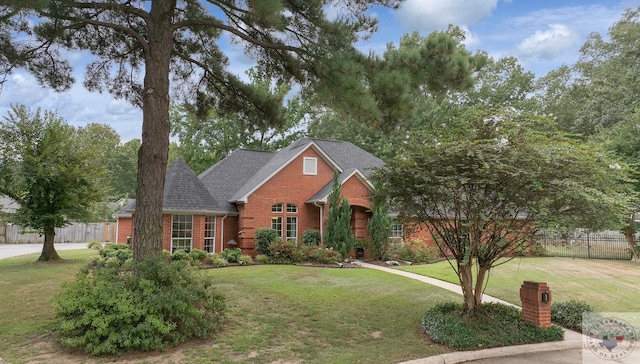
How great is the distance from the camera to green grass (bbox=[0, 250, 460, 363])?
5.68 meters

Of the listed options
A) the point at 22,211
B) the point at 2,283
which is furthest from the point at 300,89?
the point at 22,211

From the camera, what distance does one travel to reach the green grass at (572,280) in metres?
9.72

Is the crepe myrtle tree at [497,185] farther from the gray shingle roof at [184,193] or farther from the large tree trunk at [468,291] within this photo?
the gray shingle roof at [184,193]

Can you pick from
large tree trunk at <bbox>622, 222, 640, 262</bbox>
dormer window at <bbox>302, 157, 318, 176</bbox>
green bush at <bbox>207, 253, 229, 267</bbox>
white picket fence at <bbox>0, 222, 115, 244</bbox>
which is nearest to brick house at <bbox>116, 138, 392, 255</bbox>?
dormer window at <bbox>302, 157, 318, 176</bbox>

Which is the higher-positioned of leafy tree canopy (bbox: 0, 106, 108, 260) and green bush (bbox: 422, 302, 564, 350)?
leafy tree canopy (bbox: 0, 106, 108, 260)

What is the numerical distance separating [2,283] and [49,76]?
605 centimetres

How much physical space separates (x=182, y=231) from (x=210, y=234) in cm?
136

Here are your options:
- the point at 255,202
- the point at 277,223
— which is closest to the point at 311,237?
the point at 277,223

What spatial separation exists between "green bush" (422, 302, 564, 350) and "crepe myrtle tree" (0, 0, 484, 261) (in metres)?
3.81

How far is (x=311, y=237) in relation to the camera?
17562 millimetres

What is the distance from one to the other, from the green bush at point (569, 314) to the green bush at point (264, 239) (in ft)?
35.7

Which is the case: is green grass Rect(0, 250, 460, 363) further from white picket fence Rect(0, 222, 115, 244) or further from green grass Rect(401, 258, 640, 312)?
white picket fence Rect(0, 222, 115, 244)

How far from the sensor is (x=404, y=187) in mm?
7184

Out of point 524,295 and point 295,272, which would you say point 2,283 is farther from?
point 524,295
